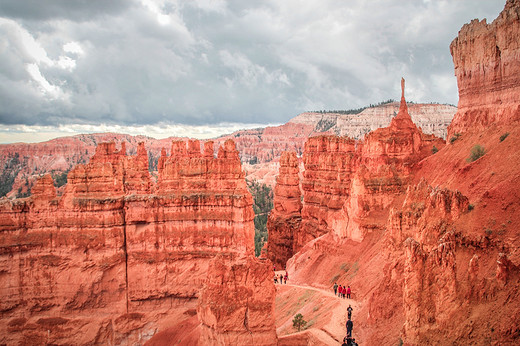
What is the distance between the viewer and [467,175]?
2644cm

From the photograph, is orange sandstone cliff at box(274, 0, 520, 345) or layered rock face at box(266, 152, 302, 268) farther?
layered rock face at box(266, 152, 302, 268)

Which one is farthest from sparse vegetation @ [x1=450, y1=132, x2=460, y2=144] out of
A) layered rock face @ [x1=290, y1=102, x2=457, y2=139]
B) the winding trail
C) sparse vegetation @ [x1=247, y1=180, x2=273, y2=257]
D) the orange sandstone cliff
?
layered rock face @ [x1=290, y1=102, x2=457, y2=139]

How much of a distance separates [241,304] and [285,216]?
35.0 meters

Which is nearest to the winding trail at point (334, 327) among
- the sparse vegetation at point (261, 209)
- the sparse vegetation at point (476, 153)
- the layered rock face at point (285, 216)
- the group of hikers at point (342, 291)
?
the group of hikers at point (342, 291)

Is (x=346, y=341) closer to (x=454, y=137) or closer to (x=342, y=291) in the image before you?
(x=342, y=291)

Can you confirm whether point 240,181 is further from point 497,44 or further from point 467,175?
point 497,44

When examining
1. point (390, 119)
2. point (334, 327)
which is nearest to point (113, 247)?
point (334, 327)

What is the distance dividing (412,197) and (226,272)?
9.52 m

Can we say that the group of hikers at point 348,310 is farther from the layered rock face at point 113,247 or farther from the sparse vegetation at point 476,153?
the sparse vegetation at point 476,153

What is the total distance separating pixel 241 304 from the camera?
20.0m

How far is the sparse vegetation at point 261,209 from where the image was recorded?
7804 centimetres

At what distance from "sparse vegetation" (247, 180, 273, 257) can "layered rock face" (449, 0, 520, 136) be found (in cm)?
3685

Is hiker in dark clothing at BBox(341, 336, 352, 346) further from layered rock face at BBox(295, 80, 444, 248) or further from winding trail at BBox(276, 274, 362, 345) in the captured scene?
layered rock face at BBox(295, 80, 444, 248)

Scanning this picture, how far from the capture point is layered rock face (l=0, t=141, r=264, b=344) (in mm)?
27922
